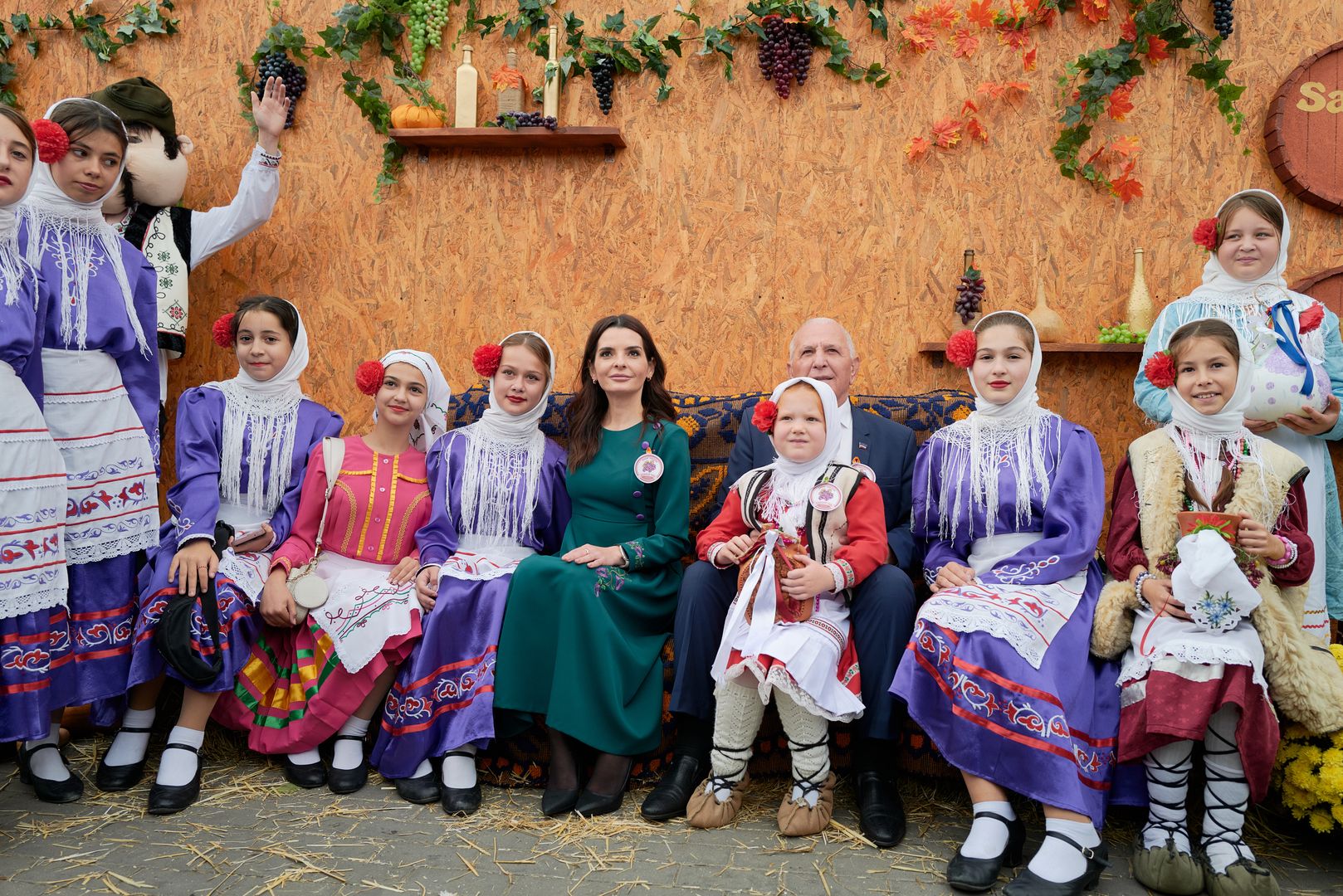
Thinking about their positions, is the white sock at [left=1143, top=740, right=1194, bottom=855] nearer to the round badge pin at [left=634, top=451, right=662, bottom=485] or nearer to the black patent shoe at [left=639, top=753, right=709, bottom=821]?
the black patent shoe at [left=639, top=753, right=709, bottom=821]

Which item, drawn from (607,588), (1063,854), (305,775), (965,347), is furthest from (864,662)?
(305,775)

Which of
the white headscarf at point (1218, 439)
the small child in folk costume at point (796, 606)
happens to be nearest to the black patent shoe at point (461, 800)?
the small child in folk costume at point (796, 606)

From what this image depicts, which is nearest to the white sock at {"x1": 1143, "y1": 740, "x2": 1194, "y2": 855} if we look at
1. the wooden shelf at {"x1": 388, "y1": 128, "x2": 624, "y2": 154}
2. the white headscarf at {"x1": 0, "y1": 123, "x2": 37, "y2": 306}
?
the wooden shelf at {"x1": 388, "y1": 128, "x2": 624, "y2": 154}

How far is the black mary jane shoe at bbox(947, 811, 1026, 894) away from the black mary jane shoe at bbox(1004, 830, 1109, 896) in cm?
5

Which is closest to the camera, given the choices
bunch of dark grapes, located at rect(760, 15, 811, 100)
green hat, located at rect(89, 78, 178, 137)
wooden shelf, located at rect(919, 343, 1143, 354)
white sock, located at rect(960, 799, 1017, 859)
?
white sock, located at rect(960, 799, 1017, 859)

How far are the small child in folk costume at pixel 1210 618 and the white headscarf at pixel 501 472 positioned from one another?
1799 mm

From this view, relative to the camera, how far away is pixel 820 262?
417 cm

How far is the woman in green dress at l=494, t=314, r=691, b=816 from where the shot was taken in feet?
9.18

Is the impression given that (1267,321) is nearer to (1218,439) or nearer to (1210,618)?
(1218,439)

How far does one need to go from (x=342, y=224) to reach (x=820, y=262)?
7.13 ft

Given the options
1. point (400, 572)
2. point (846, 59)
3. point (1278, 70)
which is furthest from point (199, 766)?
point (1278, 70)

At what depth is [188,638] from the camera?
2.80 meters

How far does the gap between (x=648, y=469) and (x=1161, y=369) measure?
5.05 ft

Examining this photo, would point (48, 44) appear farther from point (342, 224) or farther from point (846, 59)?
point (846, 59)
